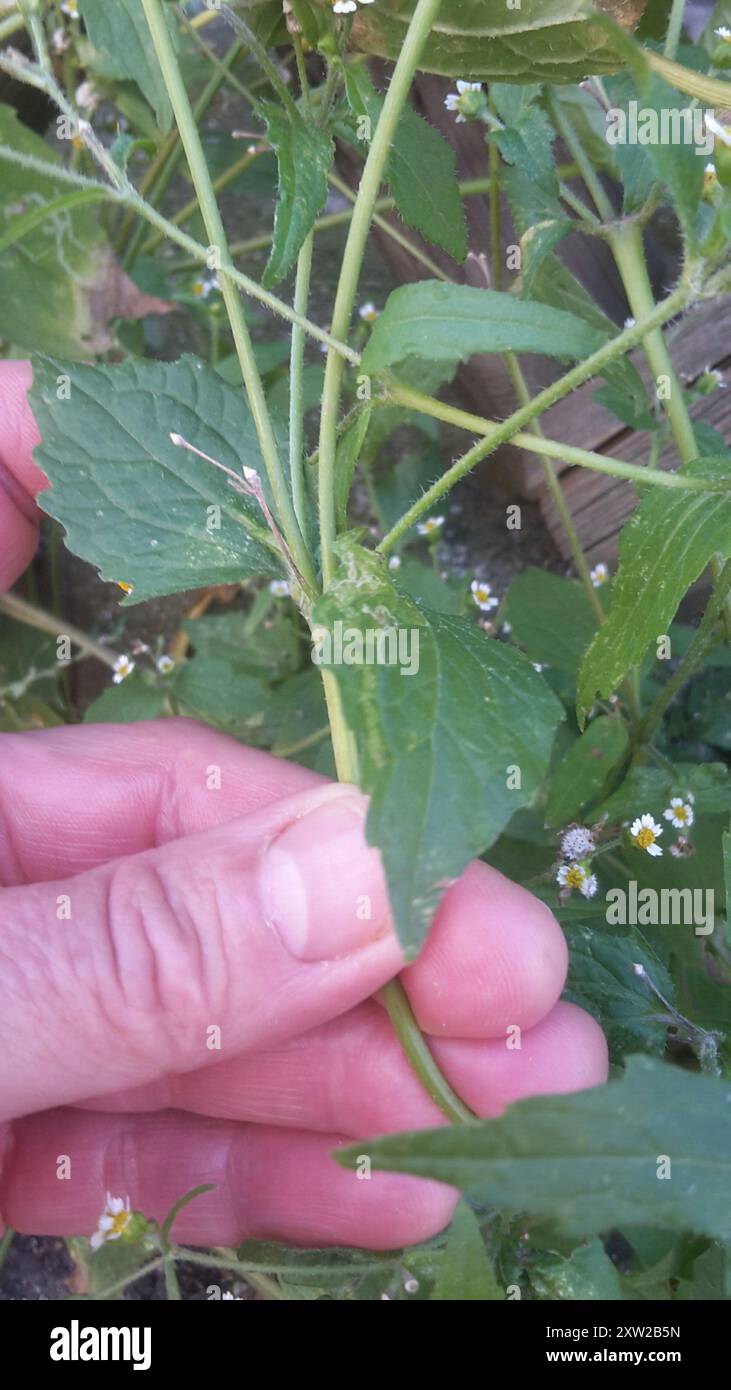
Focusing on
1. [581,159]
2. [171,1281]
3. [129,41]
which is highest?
[129,41]

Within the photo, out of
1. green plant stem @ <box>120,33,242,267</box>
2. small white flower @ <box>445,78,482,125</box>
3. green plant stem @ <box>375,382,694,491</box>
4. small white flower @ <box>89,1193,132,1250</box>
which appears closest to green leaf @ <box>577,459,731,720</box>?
green plant stem @ <box>375,382,694,491</box>

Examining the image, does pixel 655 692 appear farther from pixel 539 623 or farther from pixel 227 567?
pixel 227 567

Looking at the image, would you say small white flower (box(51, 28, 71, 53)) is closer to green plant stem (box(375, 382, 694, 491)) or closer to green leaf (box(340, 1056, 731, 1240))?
green plant stem (box(375, 382, 694, 491))

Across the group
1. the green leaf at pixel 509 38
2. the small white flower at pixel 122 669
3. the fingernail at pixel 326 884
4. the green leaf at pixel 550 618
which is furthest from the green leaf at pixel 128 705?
the green leaf at pixel 509 38

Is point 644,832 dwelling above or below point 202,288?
A: below

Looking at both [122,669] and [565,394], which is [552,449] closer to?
[565,394]

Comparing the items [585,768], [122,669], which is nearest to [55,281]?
[122,669]
